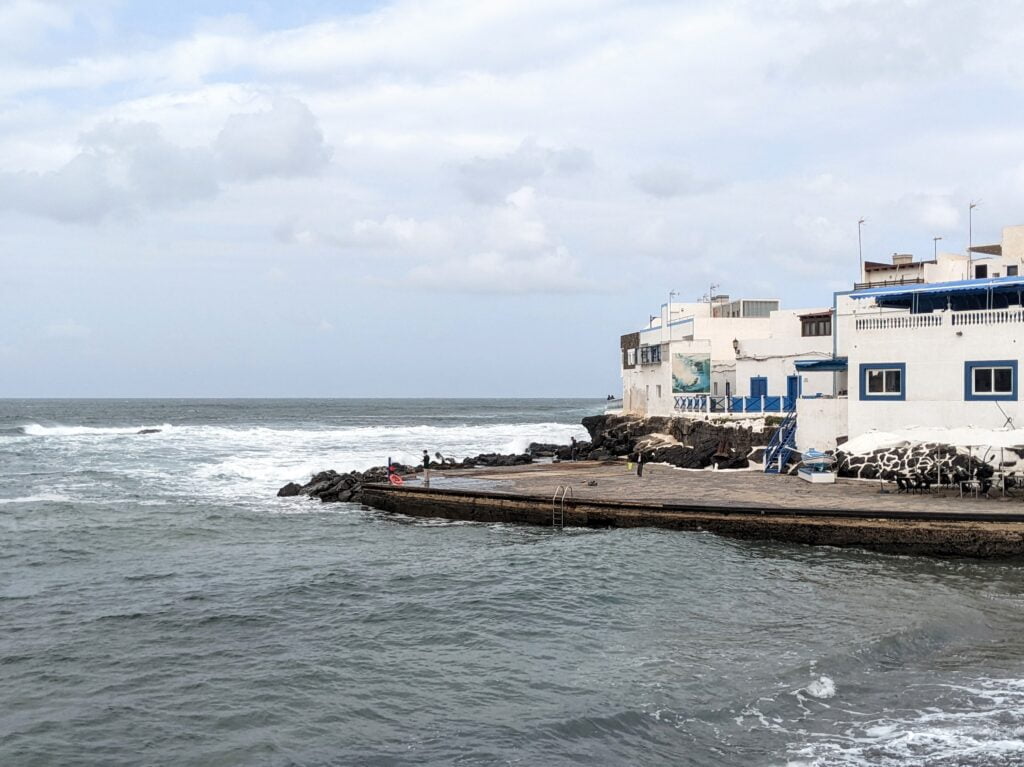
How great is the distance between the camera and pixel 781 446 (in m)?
32.0

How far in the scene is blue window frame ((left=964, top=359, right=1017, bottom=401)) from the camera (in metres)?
26.5

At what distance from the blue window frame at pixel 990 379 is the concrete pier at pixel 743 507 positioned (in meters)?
3.99

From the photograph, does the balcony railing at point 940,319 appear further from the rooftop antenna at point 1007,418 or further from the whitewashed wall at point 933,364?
the rooftop antenna at point 1007,418

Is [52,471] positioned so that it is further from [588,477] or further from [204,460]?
[588,477]

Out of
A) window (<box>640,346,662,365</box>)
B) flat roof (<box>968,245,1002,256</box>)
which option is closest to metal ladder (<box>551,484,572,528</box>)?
window (<box>640,346,662,365</box>)

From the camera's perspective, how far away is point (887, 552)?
21.7m

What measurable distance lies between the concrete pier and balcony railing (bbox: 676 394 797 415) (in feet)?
22.0

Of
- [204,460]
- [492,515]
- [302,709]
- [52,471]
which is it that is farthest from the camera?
[204,460]

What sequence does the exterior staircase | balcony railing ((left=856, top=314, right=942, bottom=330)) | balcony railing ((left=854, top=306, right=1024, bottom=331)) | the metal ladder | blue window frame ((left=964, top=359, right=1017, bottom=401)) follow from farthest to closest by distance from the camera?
the exterior staircase, balcony railing ((left=856, top=314, right=942, bottom=330)), balcony railing ((left=854, top=306, right=1024, bottom=331)), blue window frame ((left=964, top=359, right=1017, bottom=401)), the metal ladder

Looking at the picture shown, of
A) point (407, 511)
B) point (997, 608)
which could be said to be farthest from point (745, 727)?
point (407, 511)

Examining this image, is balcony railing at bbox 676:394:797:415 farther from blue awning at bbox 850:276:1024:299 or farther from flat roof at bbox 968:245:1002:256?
flat roof at bbox 968:245:1002:256

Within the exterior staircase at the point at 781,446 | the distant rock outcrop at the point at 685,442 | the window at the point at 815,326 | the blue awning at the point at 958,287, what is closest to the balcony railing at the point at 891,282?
the window at the point at 815,326

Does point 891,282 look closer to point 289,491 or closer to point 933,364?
point 933,364

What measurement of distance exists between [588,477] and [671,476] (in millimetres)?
3015
